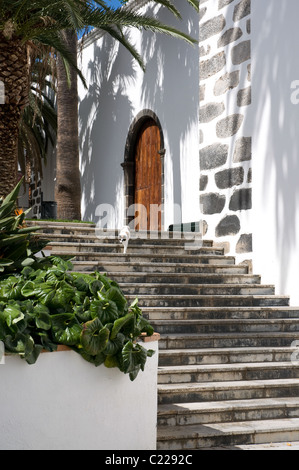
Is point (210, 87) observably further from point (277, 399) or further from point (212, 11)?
point (277, 399)

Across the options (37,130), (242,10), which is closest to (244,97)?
(242,10)

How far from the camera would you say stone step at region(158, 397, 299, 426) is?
4590 millimetres

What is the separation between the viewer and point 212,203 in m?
8.18

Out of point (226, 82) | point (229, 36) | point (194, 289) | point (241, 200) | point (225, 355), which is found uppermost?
point (229, 36)

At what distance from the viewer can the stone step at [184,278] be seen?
6603mm

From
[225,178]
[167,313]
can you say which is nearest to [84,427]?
[167,313]

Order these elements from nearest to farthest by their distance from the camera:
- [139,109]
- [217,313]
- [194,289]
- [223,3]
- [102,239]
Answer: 1. [217,313]
2. [194,289]
3. [102,239]
4. [223,3]
5. [139,109]

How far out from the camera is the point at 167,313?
19.5 ft

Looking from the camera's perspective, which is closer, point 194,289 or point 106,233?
point 194,289

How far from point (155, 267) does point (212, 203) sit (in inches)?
63.8

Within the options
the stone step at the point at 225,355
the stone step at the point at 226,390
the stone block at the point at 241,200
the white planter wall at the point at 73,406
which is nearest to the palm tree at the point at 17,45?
the stone block at the point at 241,200

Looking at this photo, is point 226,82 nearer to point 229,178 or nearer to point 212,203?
point 229,178

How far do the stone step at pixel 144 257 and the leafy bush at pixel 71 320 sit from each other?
3.03 m

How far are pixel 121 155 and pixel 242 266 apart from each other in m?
5.83
